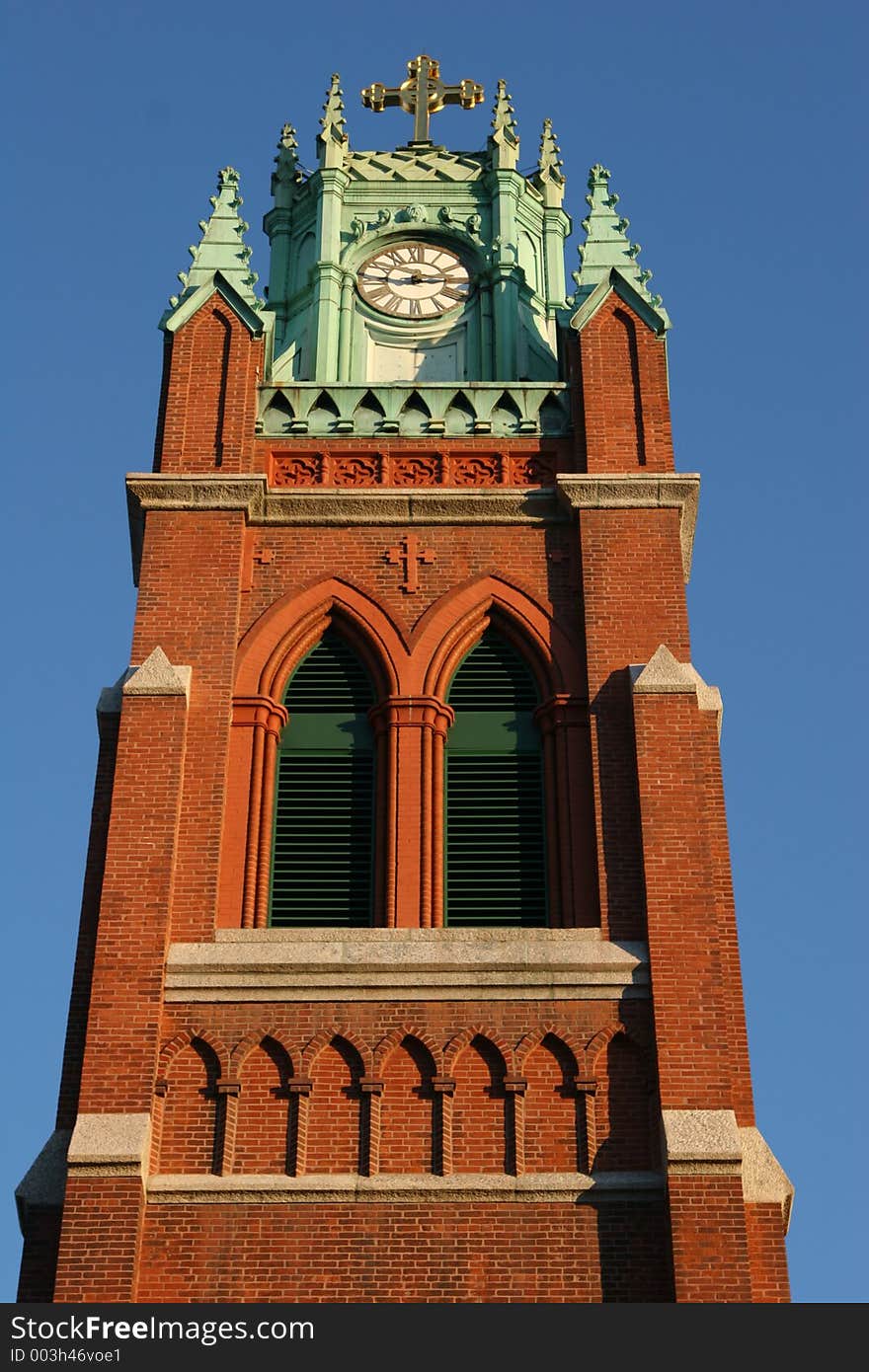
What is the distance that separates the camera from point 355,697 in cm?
2347

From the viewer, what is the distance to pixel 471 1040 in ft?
66.1

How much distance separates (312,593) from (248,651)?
962mm

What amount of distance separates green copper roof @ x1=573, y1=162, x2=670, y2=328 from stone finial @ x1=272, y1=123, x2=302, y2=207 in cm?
437

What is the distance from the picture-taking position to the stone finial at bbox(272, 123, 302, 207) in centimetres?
3047

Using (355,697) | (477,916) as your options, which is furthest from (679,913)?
(355,697)

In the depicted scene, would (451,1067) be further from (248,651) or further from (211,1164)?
(248,651)

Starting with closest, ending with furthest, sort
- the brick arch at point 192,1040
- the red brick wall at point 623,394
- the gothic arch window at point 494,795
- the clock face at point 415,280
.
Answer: the brick arch at point 192,1040, the gothic arch window at point 494,795, the red brick wall at point 623,394, the clock face at point 415,280

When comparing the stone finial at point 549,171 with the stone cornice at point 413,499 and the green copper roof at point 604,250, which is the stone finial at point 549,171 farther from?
the stone cornice at point 413,499

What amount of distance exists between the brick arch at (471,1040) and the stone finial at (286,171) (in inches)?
527

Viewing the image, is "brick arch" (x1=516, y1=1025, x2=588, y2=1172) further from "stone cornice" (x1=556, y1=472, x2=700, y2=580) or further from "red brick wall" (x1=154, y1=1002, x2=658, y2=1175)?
"stone cornice" (x1=556, y1=472, x2=700, y2=580)

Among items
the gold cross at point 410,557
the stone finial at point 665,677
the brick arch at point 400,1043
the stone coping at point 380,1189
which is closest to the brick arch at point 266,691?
the gold cross at point 410,557

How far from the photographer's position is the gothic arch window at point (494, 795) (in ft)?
72.0

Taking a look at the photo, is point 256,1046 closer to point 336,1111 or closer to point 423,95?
point 336,1111

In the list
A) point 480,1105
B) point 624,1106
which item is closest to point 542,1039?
point 480,1105
